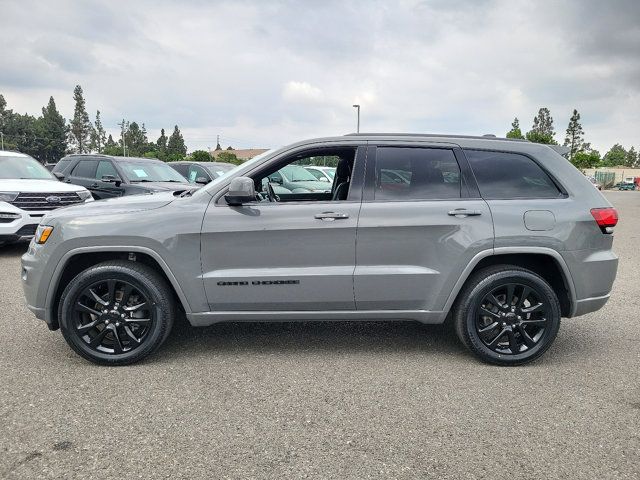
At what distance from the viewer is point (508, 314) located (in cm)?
376

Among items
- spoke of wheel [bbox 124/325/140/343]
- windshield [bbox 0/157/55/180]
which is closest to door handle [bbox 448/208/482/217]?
spoke of wheel [bbox 124/325/140/343]

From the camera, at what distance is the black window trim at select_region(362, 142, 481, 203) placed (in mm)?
3768

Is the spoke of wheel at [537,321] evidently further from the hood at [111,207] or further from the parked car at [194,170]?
the parked car at [194,170]

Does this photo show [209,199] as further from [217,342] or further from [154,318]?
[217,342]

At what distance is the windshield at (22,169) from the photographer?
8956 mm

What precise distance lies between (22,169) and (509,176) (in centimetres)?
892

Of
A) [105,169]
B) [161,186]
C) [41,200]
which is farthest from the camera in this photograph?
[105,169]

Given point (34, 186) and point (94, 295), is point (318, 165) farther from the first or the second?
point (34, 186)

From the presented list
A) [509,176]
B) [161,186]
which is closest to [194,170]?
[161,186]

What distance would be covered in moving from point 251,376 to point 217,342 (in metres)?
0.78

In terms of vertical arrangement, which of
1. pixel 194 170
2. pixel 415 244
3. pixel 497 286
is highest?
pixel 194 170

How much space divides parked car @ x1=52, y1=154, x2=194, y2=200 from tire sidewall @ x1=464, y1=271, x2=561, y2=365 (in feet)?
23.0

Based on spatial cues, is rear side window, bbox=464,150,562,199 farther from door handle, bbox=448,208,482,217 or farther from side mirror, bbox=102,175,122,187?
side mirror, bbox=102,175,122,187

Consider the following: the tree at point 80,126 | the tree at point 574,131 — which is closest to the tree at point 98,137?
the tree at point 80,126
